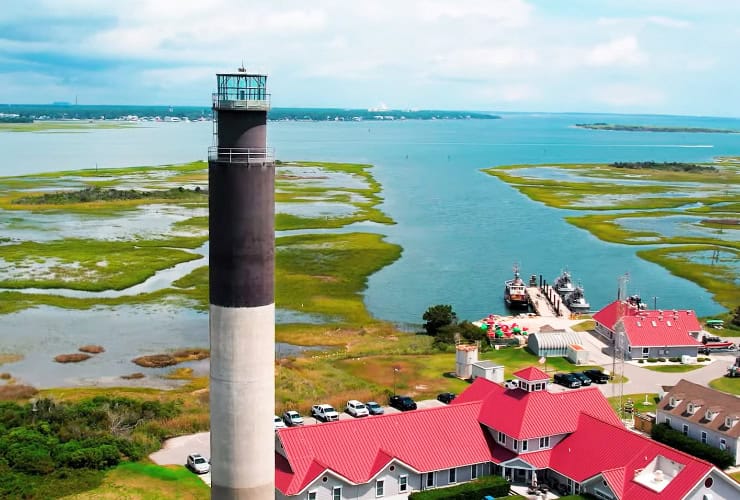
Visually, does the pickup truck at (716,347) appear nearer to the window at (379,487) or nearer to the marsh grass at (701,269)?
the marsh grass at (701,269)

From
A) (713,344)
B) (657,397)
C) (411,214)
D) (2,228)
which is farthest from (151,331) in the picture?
(411,214)

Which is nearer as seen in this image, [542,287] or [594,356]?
[594,356]

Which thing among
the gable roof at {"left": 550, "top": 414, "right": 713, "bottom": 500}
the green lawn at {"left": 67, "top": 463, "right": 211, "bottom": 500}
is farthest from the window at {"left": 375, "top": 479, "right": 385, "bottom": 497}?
the gable roof at {"left": 550, "top": 414, "right": 713, "bottom": 500}

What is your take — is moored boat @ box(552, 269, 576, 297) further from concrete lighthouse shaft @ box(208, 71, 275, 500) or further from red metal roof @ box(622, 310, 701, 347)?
concrete lighthouse shaft @ box(208, 71, 275, 500)

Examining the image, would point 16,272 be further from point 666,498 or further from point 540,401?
point 666,498

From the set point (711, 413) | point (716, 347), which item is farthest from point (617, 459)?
point (716, 347)

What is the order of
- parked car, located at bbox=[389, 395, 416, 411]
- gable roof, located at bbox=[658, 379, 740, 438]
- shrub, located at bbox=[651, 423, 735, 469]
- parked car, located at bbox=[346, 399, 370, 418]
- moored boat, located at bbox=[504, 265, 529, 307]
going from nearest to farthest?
1. shrub, located at bbox=[651, 423, 735, 469]
2. gable roof, located at bbox=[658, 379, 740, 438]
3. parked car, located at bbox=[346, 399, 370, 418]
4. parked car, located at bbox=[389, 395, 416, 411]
5. moored boat, located at bbox=[504, 265, 529, 307]
